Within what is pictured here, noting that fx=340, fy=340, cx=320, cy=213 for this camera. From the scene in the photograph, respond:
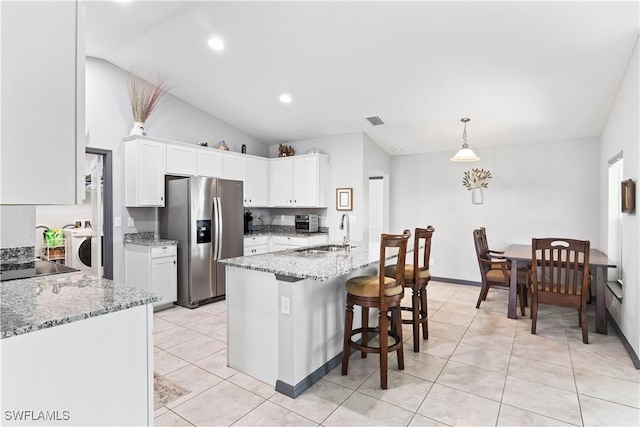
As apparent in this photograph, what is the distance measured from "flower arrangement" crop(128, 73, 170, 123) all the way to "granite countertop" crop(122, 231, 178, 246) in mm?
1499

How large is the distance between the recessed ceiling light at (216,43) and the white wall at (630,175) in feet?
12.2

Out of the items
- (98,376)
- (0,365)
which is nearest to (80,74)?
(0,365)

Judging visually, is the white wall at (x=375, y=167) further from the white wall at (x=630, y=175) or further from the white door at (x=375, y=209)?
the white wall at (x=630, y=175)

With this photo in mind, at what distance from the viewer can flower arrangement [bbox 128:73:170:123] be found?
4375 mm

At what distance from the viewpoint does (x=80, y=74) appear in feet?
4.01

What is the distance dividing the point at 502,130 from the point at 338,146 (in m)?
2.41

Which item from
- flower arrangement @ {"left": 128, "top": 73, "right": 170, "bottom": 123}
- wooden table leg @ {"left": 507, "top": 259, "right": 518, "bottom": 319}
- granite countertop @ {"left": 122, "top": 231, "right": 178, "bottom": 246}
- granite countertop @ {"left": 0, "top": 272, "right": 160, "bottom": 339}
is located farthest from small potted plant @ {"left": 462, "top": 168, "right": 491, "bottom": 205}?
granite countertop @ {"left": 0, "top": 272, "right": 160, "bottom": 339}

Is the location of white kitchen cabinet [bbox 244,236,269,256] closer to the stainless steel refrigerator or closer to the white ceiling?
the stainless steel refrigerator

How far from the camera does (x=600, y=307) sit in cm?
352

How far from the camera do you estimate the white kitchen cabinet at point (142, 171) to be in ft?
14.0

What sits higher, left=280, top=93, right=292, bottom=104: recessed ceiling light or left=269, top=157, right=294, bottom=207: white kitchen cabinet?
left=280, top=93, right=292, bottom=104: recessed ceiling light

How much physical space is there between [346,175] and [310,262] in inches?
122

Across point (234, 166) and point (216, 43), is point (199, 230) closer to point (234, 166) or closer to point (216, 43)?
point (234, 166)

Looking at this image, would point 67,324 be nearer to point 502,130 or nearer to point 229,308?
point 229,308
